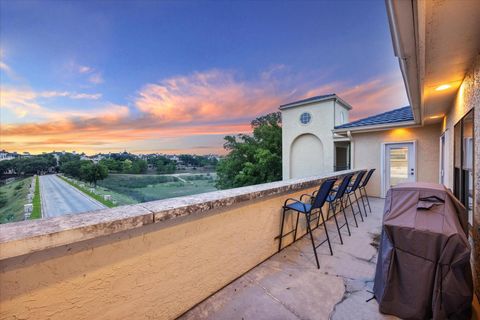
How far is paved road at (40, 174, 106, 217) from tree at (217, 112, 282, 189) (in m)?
14.4

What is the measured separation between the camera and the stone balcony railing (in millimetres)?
1044

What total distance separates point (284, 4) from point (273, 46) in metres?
3.11

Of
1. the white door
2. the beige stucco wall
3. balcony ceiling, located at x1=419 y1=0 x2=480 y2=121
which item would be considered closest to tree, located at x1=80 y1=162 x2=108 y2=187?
balcony ceiling, located at x1=419 y1=0 x2=480 y2=121

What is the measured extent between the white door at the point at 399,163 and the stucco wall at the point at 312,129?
12.4ft

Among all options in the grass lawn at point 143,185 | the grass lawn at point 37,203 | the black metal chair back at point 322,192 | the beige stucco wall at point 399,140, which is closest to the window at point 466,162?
the black metal chair back at point 322,192

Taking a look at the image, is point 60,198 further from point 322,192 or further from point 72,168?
point 322,192

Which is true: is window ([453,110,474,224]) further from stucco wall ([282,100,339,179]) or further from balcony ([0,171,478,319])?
stucco wall ([282,100,339,179])

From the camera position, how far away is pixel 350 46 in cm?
878

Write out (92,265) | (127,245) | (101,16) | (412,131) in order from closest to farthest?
(92,265) < (127,245) < (412,131) < (101,16)

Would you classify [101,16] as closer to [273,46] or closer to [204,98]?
[204,98]

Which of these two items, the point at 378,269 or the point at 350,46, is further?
the point at 350,46

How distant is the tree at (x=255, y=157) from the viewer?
1880cm

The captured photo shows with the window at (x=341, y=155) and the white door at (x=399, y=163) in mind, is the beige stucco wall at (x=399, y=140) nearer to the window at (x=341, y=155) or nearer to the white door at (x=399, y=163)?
the white door at (x=399, y=163)

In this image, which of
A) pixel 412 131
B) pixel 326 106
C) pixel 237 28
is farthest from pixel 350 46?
pixel 237 28
